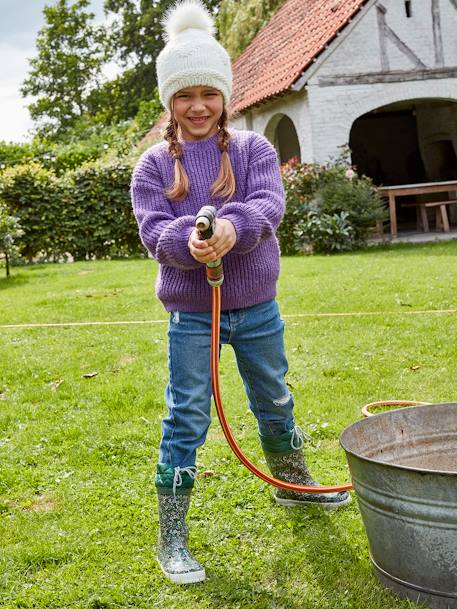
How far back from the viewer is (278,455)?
126 inches

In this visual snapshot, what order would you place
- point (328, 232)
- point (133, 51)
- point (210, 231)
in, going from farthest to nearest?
point (133, 51)
point (328, 232)
point (210, 231)

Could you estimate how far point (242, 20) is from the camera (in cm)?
2058

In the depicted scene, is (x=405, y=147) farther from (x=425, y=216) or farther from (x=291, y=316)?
(x=291, y=316)

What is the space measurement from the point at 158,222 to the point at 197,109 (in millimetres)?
406

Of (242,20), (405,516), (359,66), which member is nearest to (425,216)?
(359,66)

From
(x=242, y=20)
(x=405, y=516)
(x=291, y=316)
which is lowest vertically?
(x=405, y=516)

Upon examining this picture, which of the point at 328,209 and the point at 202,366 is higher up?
the point at 328,209

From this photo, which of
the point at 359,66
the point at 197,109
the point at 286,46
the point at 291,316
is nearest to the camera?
the point at 197,109

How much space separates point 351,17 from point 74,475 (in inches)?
443

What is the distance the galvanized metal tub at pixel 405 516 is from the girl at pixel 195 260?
1.42 feet

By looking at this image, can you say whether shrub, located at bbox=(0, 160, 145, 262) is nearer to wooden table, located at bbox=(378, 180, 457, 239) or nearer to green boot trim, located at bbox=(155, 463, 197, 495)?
wooden table, located at bbox=(378, 180, 457, 239)

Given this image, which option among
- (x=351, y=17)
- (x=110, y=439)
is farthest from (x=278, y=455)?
(x=351, y=17)

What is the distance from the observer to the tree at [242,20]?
19969 millimetres

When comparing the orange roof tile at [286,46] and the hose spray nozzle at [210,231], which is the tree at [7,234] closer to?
the orange roof tile at [286,46]
